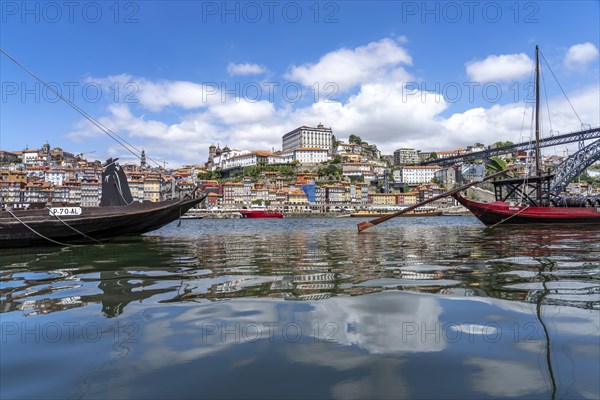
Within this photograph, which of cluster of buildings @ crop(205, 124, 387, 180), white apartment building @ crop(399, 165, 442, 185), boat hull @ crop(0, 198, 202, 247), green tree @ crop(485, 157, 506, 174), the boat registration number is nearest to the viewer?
boat hull @ crop(0, 198, 202, 247)

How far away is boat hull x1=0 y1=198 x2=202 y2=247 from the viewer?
523 inches

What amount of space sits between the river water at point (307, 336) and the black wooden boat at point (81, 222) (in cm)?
843

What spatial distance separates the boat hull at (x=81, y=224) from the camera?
43.6 feet

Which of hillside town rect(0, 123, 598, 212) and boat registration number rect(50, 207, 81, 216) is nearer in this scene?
boat registration number rect(50, 207, 81, 216)

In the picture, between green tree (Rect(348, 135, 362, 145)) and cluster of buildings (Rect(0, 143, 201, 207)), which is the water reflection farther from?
green tree (Rect(348, 135, 362, 145))

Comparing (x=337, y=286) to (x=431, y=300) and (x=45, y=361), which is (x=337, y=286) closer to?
(x=431, y=300)

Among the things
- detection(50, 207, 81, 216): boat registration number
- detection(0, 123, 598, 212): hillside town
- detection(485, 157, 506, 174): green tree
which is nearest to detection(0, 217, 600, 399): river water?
detection(50, 207, 81, 216): boat registration number

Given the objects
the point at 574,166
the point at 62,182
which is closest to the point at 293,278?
the point at 574,166

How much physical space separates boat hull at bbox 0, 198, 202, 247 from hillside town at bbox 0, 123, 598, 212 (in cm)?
7742

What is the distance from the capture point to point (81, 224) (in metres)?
14.3

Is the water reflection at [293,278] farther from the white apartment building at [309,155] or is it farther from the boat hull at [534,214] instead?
the white apartment building at [309,155]

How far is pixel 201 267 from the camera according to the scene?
A: 7770 mm

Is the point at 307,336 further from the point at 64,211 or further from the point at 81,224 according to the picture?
the point at 64,211

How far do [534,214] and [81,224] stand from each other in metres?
23.2
